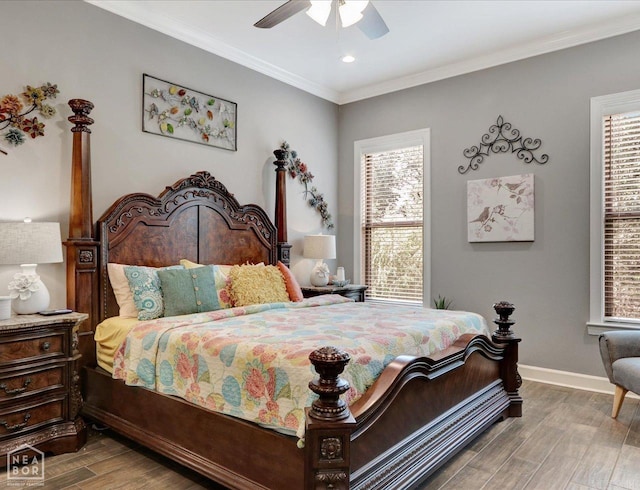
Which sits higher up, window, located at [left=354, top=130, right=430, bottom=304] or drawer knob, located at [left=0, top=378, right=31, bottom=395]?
window, located at [left=354, top=130, right=430, bottom=304]

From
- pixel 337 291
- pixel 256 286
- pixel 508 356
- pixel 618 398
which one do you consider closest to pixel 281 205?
pixel 337 291

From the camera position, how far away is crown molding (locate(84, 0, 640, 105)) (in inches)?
141

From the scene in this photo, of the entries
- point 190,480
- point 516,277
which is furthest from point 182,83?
point 516,277

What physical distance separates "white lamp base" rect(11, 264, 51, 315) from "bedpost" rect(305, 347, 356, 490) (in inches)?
77.7

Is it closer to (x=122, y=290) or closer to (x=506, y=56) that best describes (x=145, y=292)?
(x=122, y=290)

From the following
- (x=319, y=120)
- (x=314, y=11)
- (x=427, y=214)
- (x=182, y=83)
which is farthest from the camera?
(x=319, y=120)

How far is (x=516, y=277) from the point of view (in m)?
4.26

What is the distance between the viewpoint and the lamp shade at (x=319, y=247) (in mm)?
4742

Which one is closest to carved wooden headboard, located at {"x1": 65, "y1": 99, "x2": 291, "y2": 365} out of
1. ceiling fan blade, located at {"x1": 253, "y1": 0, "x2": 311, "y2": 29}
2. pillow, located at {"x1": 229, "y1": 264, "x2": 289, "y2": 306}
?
pillow, located at {"x1": 229, "y1": 264, "x2": 289, "y2": 306}

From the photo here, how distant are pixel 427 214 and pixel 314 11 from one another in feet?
9.02

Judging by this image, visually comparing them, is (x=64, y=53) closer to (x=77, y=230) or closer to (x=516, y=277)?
(x=77, y=230)

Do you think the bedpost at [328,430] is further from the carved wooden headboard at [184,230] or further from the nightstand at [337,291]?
the nightstand at [337,291]

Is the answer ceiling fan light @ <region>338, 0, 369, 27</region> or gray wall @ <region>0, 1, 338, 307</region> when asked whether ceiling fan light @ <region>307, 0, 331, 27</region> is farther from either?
gray wall @ <region>0, 1, 338, 307</region>

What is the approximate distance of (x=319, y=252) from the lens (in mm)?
4742
